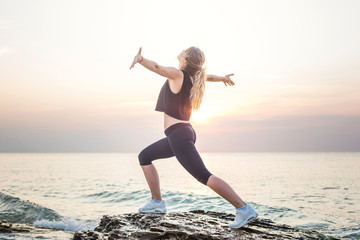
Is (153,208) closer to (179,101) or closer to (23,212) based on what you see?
(179,101)

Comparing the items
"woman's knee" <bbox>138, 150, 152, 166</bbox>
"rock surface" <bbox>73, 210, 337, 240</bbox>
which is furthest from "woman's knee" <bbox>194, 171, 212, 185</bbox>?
"woman's knee" <bbox>138, 150, 152, 166</bbox>

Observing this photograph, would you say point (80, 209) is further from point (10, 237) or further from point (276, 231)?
point (276, 231)

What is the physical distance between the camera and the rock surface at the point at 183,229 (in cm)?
488

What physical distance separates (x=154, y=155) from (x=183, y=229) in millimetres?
1549

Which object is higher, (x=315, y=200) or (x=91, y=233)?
(x=91, y=233)

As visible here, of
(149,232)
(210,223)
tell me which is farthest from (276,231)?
(149,232)

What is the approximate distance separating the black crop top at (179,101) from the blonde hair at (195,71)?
3.2 inches

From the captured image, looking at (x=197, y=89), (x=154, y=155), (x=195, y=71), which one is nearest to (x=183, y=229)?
(x=154, y=155)

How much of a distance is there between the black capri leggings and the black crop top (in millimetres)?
180

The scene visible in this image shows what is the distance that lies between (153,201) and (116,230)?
1.12 meters

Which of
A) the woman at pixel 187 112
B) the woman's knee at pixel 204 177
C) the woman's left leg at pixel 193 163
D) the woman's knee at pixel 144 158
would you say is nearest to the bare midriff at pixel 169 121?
the woman at pixel 187 112

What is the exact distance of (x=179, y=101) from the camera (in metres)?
5.58

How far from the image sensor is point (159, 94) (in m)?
5.88

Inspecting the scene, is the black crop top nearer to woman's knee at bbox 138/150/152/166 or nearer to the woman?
the woman
